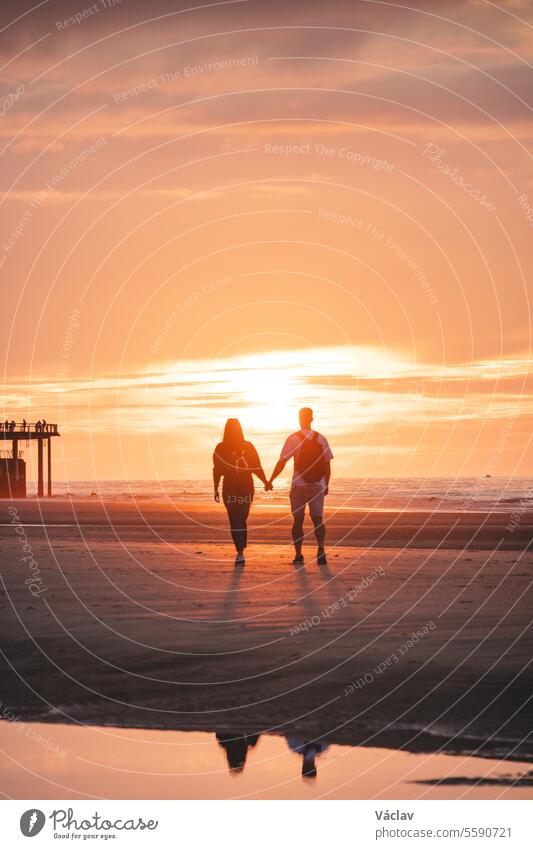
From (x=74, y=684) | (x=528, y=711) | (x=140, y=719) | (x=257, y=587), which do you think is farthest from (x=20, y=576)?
(x=528, y=711)

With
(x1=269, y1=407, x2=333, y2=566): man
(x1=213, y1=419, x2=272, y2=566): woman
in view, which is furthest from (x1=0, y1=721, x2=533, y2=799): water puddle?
(x1=213, y1=419, x2=272, y2=566): woman

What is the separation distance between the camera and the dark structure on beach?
7919cm

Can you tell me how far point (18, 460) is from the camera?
3169 inches

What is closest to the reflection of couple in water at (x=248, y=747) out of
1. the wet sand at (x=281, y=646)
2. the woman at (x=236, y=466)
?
the wet sand at (x=281, y=646)

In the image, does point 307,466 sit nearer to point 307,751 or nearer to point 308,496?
point 308,496

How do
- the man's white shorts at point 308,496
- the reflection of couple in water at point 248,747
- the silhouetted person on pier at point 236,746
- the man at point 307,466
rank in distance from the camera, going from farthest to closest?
1. the man's white shorts at point 308,496
2. the man at point 307,466
3. the silhouetted person on pier at point 236,746
4. the reflection of couple in water at point 248,747

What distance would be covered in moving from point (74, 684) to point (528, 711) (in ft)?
13.7

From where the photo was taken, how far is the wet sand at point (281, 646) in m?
10.7

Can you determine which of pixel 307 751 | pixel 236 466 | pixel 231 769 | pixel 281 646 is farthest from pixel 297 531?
pixel 231 769

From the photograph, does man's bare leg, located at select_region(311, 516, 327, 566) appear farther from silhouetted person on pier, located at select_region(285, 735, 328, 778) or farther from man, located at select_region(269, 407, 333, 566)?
silhouetted person on pier, located at select_region(285, 735, 328, 778)

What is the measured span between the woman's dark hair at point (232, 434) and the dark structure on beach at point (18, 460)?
57.8m

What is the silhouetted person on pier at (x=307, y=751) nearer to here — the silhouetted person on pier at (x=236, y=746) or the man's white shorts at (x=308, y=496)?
the silhouetted person on pier at (x=236, y=746)

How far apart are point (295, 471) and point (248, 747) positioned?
39.9 feet

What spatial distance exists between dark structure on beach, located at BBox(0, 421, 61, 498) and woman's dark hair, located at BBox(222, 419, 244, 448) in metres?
57.8
